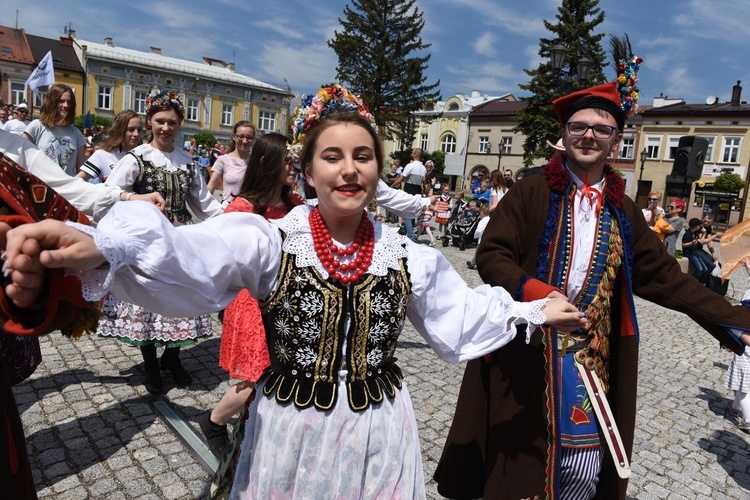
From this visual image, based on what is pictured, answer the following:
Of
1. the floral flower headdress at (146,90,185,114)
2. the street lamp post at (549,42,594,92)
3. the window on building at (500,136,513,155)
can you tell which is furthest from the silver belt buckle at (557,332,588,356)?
the window on building at (500,136,513,155)

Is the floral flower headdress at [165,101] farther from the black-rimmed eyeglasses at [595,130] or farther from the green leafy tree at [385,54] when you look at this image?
the green leafy tree at [385,54]

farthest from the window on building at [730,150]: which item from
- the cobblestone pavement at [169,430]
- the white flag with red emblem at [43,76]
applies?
the white flag with red emblem at [43,76]

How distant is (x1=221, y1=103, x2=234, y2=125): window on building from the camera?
5606cm

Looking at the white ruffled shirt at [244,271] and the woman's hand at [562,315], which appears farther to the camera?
the woman's hand at [562,315]

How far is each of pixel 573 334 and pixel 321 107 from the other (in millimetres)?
1660

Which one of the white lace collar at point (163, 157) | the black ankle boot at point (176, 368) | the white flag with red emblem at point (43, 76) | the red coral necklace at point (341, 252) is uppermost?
the white flag with red emblem at point (43, 76)

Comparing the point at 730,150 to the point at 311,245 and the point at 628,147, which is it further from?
the point at 311,245

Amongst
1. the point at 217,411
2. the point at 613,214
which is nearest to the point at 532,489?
the point at 613,214

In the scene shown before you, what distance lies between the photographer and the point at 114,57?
162 feet

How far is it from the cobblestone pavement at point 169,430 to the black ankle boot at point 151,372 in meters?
0.10

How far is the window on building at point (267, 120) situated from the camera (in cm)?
5941

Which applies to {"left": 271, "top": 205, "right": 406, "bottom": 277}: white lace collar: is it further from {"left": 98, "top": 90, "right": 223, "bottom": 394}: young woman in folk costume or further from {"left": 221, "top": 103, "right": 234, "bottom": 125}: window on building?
{"left": 221, "top": 103, "right": 234, "bottom": 125}: window on building

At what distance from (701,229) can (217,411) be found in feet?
32.8

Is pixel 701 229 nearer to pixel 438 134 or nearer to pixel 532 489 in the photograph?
pixel 532 489
